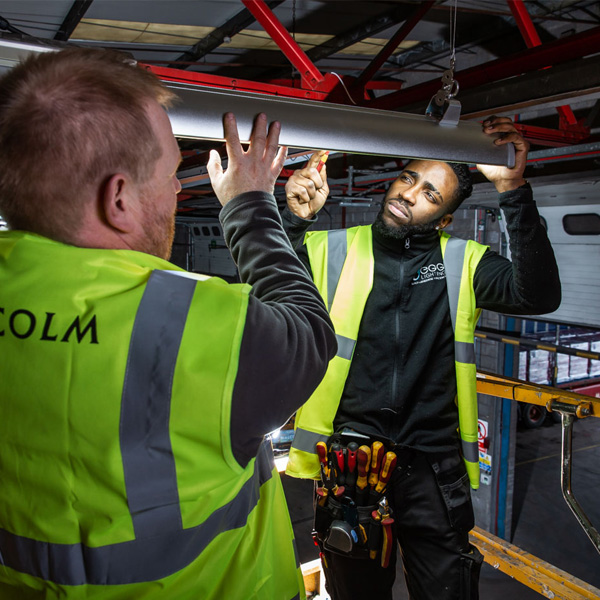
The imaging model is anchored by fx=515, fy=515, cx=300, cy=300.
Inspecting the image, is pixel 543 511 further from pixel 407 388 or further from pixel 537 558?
pixel 407 388

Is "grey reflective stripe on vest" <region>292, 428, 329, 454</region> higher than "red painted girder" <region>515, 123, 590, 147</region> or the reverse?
the reverse

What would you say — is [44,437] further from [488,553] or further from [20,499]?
[488,553]

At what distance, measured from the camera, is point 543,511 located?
707 cm

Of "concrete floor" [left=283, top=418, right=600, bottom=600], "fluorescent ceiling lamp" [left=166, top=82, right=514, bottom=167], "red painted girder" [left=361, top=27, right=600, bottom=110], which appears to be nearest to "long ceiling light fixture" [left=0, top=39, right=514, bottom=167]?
"fluorescent ceiling lamp" [left=166, top=82, right=514, bottom=167]

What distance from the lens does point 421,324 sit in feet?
7.52

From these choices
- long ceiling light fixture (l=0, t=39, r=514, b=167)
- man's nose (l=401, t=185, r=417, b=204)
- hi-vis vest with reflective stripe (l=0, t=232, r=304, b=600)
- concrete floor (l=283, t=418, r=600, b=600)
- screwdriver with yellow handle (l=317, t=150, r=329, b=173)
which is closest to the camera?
hi-vis vest with reflective stripe (l=0, t=232, r=304, b=600)

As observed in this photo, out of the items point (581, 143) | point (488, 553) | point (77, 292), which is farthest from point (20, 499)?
point (581, 143)

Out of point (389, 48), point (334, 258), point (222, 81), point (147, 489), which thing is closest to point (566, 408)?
point (334, 258)

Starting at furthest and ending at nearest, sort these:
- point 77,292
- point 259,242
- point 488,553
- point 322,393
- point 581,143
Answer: point 581,143 < point 488,553 < point 322,393 < point 259,242 < point 77,292

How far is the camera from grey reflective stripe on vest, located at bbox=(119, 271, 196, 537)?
2.71 ft

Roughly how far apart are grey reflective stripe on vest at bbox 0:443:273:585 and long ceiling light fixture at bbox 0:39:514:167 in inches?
31.2

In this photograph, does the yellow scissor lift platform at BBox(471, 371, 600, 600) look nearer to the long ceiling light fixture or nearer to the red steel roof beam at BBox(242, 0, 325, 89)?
the long ceiling light fixture

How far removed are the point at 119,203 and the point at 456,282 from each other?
1701 millimetres

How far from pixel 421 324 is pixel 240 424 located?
1.57 meters
